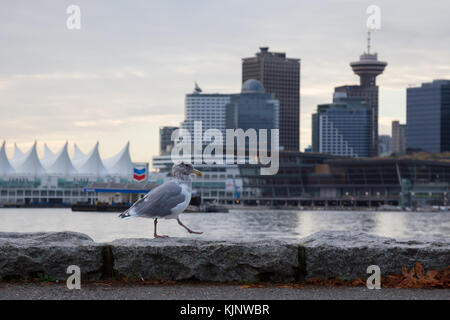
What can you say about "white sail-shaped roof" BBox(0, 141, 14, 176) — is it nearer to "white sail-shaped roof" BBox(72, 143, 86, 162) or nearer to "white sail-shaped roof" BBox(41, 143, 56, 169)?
"white sail-shaped roof" BBox(41, 143, 56, 169)

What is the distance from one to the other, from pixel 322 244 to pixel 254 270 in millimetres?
763

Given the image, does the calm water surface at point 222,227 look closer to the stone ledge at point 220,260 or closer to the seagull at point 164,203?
the stone ledge at point 220,260

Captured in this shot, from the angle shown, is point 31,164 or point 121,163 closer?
point 121,163

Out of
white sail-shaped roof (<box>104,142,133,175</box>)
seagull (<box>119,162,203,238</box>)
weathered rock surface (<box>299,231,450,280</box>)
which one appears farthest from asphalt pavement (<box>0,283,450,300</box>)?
white sail-shaped roof (<box>104,142,133,175</box>)

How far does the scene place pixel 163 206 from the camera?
27.6 ft

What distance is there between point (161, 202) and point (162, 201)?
0.05ft

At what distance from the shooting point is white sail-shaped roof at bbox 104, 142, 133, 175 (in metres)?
153

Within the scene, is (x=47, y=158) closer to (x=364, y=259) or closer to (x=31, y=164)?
(x=31, y=164)

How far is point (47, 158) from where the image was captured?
158m

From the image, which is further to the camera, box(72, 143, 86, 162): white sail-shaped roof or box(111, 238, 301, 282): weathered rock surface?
box(72, 143, 86, 162): white sail-shaped roof

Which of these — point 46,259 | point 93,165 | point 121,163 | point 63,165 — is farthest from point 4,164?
point 46,259

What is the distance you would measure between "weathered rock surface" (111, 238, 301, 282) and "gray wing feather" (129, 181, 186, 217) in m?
0.51
